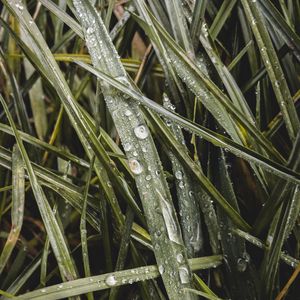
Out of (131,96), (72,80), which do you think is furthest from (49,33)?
(131,96)

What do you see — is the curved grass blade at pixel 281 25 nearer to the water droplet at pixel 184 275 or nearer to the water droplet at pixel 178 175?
the water droplet at pixel 178 175

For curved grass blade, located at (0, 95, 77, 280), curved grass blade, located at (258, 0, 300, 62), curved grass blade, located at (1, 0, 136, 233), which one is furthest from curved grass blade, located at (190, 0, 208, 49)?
curved grass blade, located at (0, 95, 77, 280)

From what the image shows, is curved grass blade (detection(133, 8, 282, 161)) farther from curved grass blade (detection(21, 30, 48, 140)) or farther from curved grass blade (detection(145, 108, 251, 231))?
curved grass blade (detection(21, 30, 48, 140))

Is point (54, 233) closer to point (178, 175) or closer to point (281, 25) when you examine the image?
point (178, 175)

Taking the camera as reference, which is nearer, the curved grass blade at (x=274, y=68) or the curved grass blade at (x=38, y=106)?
the curved grass blade at (x=274, y=68)

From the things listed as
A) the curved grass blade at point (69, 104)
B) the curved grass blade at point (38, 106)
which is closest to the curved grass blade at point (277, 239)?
the curved grass blade at point (69, 104)
